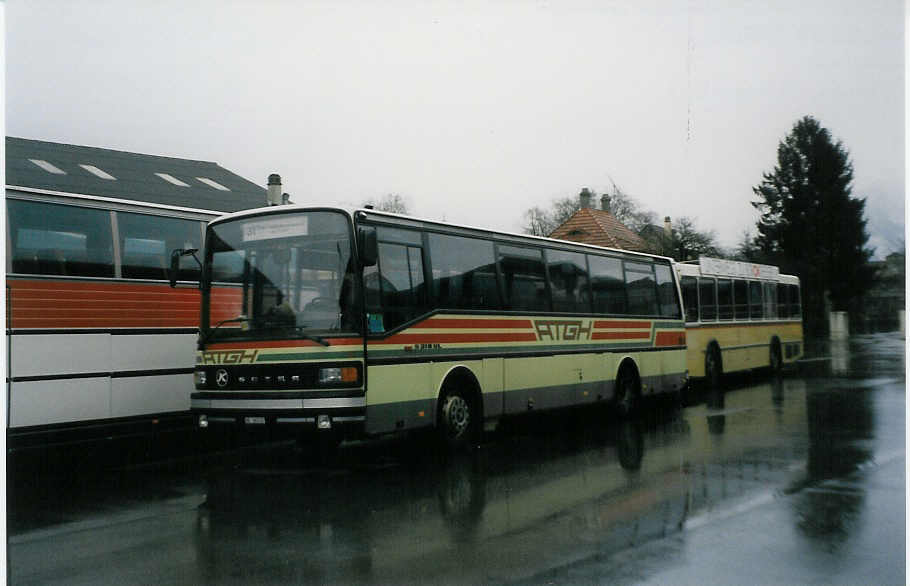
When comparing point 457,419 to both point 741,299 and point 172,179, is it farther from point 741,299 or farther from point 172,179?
point 172,179

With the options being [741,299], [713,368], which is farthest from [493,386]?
[741,299]

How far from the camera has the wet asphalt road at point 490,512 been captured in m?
5.81

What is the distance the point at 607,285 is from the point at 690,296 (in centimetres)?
604

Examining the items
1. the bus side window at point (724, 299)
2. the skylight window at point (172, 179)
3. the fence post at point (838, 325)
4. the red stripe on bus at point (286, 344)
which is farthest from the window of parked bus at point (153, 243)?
the fence post at point (838, 325)

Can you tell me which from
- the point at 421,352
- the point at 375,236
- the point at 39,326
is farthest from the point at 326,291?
the point at 39,326

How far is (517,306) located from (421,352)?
2.40m

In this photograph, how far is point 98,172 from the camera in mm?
17375

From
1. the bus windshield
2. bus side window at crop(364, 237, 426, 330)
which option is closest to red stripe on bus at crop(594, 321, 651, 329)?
bus side window at crop(364, 237, 426, 330)

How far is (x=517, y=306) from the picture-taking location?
12.2 metres

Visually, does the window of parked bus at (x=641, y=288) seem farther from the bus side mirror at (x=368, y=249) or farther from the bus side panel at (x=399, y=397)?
the bus side mirror at (x=368, y=249)

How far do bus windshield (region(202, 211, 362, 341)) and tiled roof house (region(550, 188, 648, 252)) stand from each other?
105 ft

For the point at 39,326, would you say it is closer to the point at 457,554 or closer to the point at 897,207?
the point at 457,554

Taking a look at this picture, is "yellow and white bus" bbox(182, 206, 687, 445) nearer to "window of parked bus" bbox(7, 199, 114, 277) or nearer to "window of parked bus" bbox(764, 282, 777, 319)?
"window of parked bus" bbox(7, 199, 114, 277)

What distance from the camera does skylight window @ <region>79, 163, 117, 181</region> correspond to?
1614 centimetres
